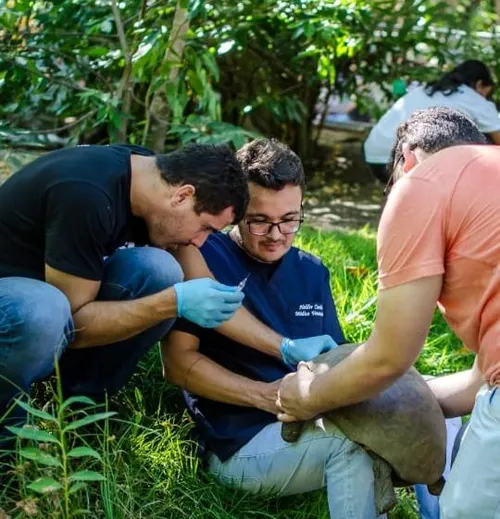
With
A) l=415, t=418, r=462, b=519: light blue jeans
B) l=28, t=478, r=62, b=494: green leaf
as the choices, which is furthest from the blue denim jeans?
l=415, t=418, r=462, b=519: light blue jeans

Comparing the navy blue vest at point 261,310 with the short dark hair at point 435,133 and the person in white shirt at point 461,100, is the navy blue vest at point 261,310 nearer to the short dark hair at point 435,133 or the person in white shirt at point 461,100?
the short dark hair at point 435,133

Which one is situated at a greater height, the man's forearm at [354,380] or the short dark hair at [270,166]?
the short dark hair at [270,166]

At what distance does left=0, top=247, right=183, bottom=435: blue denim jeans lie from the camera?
Result: 238 cm

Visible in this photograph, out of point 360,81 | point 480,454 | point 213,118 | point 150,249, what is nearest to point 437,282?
point 480,454

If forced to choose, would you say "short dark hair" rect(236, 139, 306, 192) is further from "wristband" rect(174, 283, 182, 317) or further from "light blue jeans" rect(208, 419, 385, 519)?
"light blue jeans" rect(208, 419, 385, 519)

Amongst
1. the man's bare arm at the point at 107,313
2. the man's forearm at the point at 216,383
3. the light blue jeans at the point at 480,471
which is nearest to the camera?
the light blue jeans at the point at 480,471

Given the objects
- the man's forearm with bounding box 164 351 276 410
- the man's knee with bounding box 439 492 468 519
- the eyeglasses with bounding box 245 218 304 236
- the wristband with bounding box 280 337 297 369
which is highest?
the eyeglasses with bounding box 245 218 304 236

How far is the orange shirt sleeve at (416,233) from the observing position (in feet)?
6.37

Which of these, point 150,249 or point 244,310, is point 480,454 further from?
point 150,249

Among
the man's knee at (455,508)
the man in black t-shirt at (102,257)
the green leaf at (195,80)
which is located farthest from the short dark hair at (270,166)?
the green leaf at (195,80)

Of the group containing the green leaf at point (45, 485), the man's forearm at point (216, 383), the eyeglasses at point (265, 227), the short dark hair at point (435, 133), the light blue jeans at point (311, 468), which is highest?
the short dark hair at point (435, 133)

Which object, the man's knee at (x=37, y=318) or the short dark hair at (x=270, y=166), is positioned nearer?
the man's knee at (x=37, y=318)

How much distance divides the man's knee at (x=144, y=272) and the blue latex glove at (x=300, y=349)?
1.18 ft

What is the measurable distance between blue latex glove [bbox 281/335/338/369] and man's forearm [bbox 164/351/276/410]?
0.35ft
